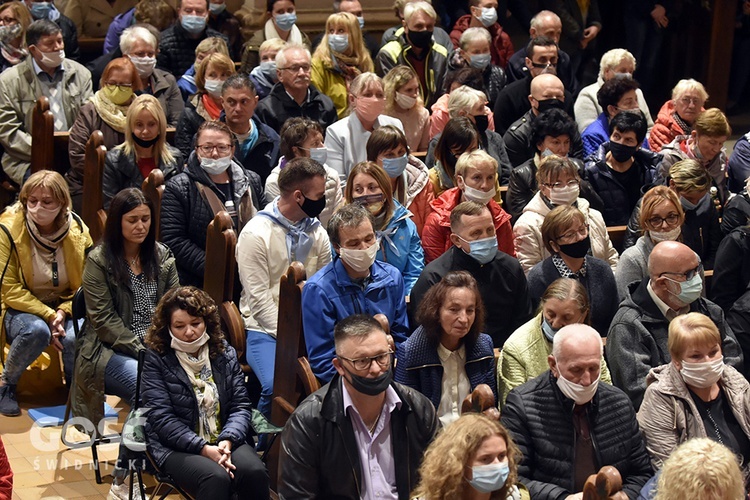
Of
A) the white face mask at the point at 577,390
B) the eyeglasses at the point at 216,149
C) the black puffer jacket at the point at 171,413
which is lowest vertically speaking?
the black puffer jacket at the point at 171,413

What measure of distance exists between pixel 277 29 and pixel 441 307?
465 cm

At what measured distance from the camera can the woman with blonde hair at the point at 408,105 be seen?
7.88 meters

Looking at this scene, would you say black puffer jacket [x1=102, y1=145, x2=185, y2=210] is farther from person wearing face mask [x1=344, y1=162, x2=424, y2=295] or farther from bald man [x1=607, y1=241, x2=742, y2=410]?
bald man [x1=607, y1=241, x2=742, y2=410]

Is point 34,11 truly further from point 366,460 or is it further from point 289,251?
point 366,460

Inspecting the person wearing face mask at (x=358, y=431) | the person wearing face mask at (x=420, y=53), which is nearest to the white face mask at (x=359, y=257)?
the person wearing face mask at (x=358, y=431)

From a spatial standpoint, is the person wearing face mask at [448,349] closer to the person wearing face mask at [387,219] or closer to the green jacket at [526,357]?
the green jacket at [526,357]

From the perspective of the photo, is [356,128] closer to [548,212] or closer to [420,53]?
[548,212]

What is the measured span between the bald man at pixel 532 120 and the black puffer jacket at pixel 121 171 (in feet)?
6.64

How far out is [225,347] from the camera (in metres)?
5.34

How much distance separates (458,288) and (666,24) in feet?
21.5

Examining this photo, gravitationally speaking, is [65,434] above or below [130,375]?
below

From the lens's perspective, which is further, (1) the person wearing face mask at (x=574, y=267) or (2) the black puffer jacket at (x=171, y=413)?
(1) the person wearing face mask at (x=574, y=267)

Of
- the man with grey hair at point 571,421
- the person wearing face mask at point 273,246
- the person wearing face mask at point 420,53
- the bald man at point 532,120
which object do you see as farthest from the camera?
the person wearing face mask at point 420,53

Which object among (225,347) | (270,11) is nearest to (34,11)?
(270,11)
